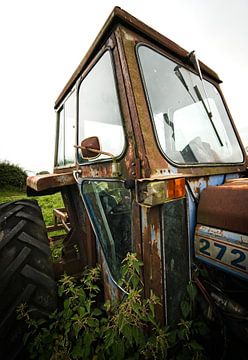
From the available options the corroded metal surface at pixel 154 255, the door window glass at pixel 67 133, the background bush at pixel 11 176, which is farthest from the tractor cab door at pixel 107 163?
the background bush at pixel 11 176

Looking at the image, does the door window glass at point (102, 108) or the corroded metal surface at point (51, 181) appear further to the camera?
the corroded metal surface at point (51, 181)

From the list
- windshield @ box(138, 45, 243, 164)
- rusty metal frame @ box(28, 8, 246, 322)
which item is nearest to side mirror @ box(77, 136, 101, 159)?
rusty metal frame @ box(28, 8, 246, 322)

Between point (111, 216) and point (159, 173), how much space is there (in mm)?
547

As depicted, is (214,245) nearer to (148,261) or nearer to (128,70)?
A: (148,261)

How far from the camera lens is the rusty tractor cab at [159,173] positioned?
1019mm

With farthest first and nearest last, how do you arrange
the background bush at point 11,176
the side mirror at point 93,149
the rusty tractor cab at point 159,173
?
the background bush at point 11,176 → the side mirror at point 93,149 → the rusty tractor cab at point 159,173

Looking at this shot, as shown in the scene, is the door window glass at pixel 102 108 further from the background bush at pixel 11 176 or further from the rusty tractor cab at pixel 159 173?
the background bush at pixel 11 176

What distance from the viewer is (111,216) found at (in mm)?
1404

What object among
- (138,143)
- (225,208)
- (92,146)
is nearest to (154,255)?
(225,208)

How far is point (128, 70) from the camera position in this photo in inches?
45.6

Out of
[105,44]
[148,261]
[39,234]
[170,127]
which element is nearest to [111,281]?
[148,261]

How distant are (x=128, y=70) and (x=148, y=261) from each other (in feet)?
3.82

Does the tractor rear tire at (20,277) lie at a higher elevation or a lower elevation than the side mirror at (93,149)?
lower

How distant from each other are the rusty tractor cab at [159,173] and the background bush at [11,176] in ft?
63.0
